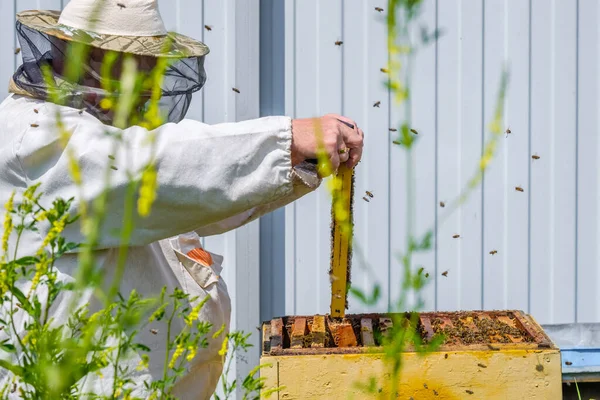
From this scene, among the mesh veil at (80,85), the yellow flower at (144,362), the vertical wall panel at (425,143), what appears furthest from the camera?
the vertical wall panel at (425,143)

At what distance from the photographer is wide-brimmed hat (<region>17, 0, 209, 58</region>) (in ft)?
7.49

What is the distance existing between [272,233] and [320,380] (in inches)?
83.1

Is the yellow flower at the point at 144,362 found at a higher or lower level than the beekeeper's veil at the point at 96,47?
lower

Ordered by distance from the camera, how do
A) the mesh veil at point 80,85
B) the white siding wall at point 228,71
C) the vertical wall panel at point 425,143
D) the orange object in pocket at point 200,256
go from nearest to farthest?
the mesh veil at point 80,85
the orange object in pocket at point 200,256
the white siding wall at point 228,71
the vertical wall panel at point 425,143

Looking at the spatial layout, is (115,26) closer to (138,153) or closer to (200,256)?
(138,153)

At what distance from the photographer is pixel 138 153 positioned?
2.01m

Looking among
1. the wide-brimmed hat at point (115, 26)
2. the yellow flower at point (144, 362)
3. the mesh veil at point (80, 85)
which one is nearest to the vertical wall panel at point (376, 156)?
the mesh veil at point (80, 85)

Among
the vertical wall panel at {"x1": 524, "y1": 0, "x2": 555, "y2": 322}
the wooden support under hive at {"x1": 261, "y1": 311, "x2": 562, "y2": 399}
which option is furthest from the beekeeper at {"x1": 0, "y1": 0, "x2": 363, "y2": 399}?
the vertical wall panel at {"x1": 524, "y1": 0, "x2": 555, "y2": 322}

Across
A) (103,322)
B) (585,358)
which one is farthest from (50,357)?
(585,358)

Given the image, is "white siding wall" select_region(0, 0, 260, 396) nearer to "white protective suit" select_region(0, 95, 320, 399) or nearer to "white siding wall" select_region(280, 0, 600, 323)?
"white siding wall" select_region(280, 0, 600, 323)

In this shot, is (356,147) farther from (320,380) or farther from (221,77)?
(221,77)

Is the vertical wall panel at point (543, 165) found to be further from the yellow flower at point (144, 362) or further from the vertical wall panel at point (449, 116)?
the yellow flower at point (144, 362)

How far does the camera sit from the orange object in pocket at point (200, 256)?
260cm

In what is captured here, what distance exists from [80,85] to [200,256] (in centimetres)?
65
